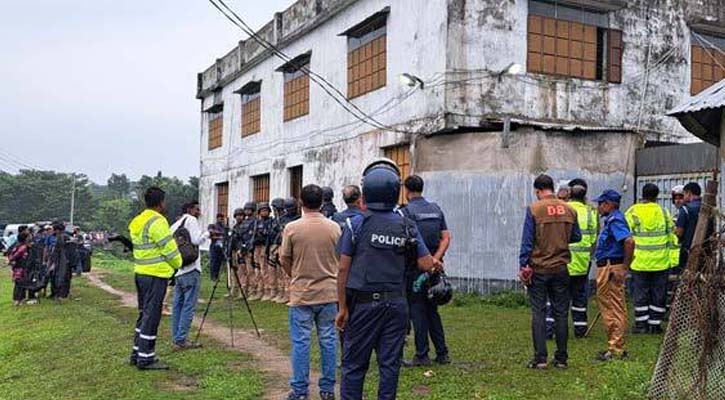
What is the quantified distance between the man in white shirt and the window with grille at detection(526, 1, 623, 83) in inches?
317

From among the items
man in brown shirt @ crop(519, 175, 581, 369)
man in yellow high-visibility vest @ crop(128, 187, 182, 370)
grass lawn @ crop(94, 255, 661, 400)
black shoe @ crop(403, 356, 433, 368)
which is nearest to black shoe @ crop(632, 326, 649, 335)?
grass lawn @ crop(94, 255, 661, 400)

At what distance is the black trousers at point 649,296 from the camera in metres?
9.43

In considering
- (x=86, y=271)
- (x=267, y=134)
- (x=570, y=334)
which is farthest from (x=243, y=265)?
(x=86, y=271)

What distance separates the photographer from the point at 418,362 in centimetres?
754

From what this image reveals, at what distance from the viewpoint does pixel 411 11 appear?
15.0 meters

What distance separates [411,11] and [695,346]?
1088 centimetres

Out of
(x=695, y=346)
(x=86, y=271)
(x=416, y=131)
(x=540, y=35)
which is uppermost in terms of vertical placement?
(x=540, y=35)

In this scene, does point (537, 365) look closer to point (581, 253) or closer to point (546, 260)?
point (546, 260)

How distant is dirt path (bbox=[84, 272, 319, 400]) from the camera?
276 inches

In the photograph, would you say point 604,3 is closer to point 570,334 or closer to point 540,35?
point 540,35

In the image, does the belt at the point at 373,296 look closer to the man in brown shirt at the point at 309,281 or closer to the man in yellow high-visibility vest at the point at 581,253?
the man in brown shirt at the point at 309,281

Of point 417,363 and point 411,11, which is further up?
point 411,11

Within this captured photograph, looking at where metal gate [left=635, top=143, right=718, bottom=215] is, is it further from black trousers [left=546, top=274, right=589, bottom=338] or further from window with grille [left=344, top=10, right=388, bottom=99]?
window with grille [left=344, top=10, right=388, bottom=99]

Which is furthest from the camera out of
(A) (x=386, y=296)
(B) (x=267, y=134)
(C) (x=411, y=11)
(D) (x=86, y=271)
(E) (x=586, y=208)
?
(D) (x=86, y=271)
